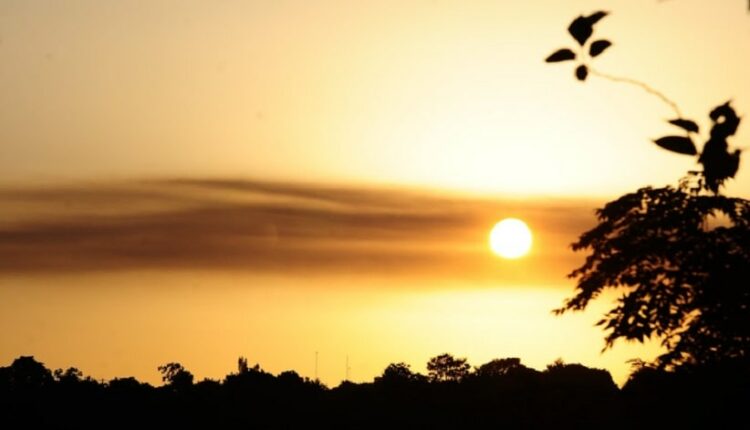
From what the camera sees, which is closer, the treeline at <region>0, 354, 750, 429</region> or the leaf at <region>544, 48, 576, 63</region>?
the leaf at <region>544, 48, 576, 63</region>

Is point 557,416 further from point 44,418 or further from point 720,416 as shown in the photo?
point 720,416

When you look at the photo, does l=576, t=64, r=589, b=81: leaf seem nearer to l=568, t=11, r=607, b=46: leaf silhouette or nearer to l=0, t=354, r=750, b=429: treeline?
l=568, t=11, r=607, b=46: leaf silhouette

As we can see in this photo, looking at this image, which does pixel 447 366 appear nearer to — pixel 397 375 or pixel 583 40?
pixel 397 375

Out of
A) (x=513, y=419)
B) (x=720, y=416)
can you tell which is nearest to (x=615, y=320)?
(x=720, y=416)

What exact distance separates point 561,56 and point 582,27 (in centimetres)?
33

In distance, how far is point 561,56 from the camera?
1199 cm

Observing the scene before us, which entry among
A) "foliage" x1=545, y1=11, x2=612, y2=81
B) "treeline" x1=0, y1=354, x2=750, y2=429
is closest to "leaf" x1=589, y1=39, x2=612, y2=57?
"foliage" x1=545, y1=11, x2=612, y2=81

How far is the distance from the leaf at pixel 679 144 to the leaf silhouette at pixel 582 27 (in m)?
1.21

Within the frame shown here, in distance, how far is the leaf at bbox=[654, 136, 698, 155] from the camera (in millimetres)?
11789

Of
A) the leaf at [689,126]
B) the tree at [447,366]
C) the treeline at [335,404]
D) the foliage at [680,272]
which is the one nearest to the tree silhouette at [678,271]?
the foliage at [680,272]

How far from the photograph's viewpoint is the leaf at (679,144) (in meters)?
11.8

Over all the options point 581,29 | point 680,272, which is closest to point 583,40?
point 581,29

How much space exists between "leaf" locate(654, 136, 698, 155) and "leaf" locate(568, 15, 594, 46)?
3.95 feet

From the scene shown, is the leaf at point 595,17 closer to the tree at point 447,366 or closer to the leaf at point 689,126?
the leaf at point 689,126
